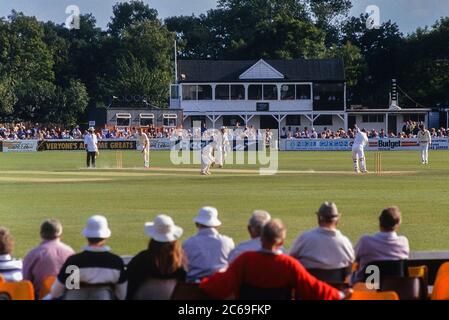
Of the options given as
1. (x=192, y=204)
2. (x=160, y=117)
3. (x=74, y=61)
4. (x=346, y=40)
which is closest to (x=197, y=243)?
(x=192, y=204)

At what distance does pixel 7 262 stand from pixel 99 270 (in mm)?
1513

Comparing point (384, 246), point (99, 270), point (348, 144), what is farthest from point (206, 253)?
point (348, 144)

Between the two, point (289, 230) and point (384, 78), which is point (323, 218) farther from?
point (384, 78)

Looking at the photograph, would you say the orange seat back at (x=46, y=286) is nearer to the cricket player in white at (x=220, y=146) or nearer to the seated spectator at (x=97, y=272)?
the seated spectator at (x=97, y=272)

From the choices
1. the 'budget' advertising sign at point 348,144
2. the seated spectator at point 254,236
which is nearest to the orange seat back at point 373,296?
the seated spectator at point 254,236

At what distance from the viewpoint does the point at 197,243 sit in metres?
9.52

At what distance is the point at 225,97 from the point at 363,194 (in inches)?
2327

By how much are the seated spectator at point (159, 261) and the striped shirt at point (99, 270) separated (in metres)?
0.09

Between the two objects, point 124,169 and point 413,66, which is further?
point 413,66

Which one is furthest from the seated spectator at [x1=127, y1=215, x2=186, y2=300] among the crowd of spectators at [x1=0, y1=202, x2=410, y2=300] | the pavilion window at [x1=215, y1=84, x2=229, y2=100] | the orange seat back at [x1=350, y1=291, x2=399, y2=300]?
the pavilion window at [x1=215, y1=84, x2=229, y2=100]

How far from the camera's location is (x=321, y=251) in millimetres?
9133

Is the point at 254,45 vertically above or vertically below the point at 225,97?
above
